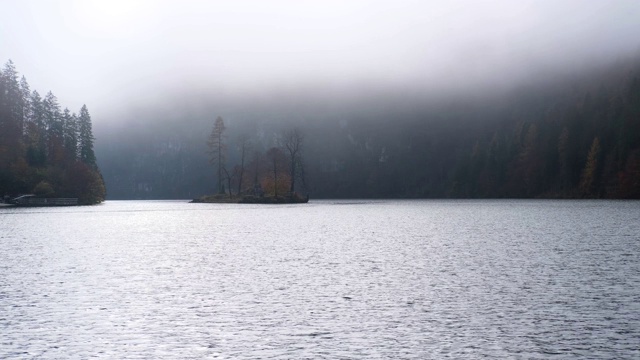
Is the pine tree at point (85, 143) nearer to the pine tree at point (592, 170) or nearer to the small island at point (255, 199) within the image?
the small island at point (255, 199)

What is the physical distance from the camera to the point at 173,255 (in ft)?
139

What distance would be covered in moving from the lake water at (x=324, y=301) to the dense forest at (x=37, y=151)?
345 ft

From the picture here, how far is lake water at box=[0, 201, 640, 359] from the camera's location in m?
17.5

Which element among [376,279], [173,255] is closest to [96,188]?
[173,255]

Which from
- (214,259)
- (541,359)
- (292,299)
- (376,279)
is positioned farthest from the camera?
(214,259)

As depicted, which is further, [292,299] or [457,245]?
[457,245]

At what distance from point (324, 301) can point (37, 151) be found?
141305 mm

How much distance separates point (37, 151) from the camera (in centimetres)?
14512

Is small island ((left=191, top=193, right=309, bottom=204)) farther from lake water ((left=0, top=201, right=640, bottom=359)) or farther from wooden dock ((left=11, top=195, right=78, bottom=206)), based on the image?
lake water ((left=0, top=201, right=640, bottom=359))

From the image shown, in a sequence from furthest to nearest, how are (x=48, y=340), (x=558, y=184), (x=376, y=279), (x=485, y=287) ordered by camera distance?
(x=558, y=184) < (x=376, y=279) < (x=485, y=287) < (x=48, y=340)

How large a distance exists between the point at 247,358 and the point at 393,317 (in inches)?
277

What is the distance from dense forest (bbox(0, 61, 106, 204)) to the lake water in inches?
4143

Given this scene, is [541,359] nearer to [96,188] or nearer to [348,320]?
[348,320]

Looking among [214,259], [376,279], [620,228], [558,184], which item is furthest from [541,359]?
[558,184]
